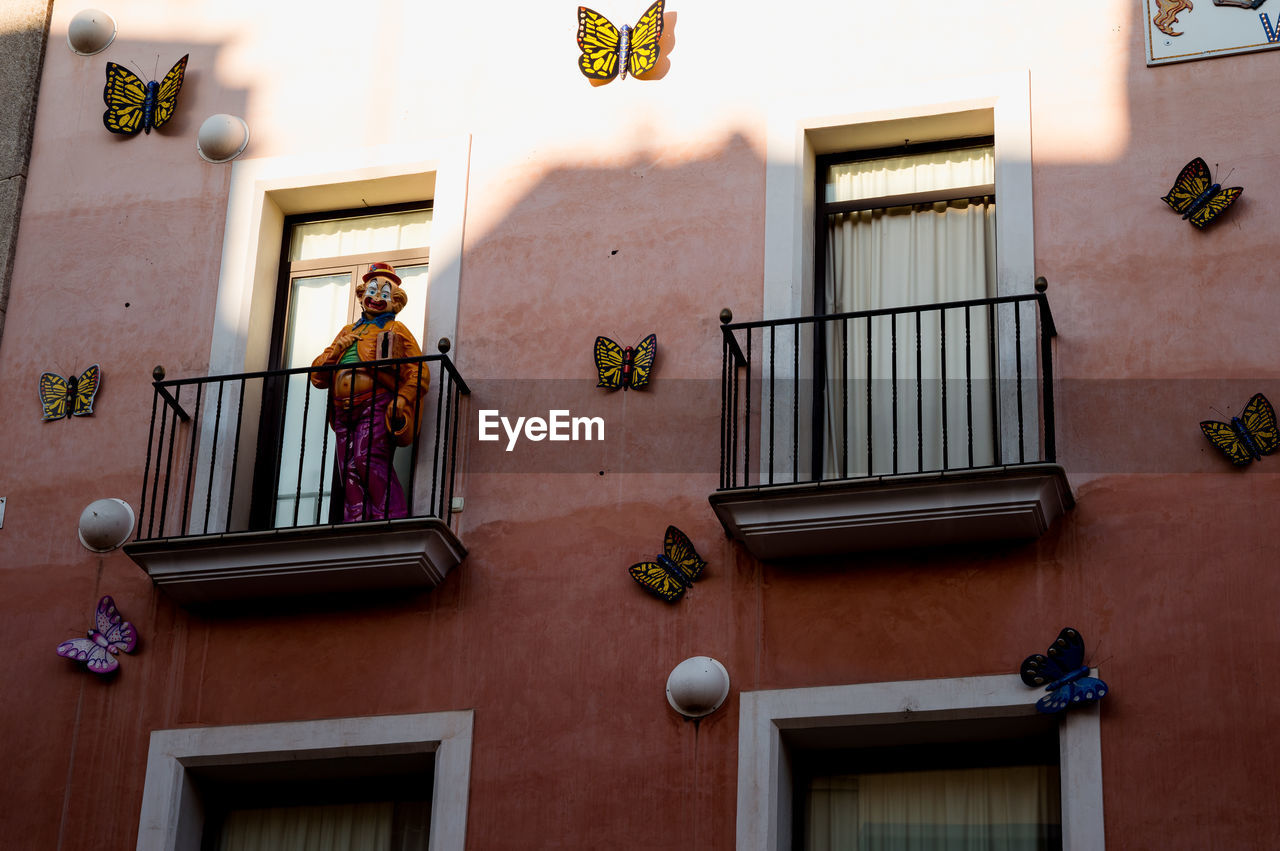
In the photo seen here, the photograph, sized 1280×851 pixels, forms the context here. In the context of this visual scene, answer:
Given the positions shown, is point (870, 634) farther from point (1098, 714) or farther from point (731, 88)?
point (731, 88)

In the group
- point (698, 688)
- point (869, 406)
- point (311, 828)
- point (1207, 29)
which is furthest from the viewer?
point (1207, 29)

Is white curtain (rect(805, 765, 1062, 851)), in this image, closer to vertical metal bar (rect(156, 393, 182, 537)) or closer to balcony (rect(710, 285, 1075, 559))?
balcony (rect(710, 285, 1075, 559))

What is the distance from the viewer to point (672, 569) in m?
11.1

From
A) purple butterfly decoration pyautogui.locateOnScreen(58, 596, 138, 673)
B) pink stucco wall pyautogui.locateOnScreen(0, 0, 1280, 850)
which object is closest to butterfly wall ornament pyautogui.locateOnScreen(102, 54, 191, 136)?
pink stucco wall pyautogui.locateOnScreen(0, 0, 1280, 850)

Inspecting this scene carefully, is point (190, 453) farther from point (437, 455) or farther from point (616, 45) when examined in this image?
point (616, 45)

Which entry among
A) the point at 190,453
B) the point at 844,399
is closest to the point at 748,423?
the point at 844,399

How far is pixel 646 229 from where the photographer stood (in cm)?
1216

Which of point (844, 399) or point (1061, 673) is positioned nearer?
point (1061, 673)

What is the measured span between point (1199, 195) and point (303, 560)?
5.01 m

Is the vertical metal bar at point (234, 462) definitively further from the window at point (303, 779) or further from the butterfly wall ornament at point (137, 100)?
the butterfly wall ornament at point (137, 100)

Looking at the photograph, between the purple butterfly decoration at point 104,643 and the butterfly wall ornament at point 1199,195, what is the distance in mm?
6006

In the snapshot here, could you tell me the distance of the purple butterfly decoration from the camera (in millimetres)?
11734

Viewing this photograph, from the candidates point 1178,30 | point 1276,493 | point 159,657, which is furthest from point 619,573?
point 1178,30

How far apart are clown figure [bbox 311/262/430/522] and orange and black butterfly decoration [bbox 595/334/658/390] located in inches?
40.1
